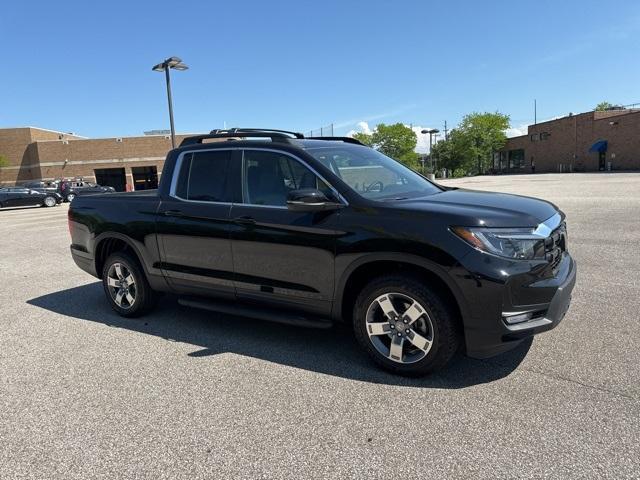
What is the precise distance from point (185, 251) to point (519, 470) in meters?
3.42

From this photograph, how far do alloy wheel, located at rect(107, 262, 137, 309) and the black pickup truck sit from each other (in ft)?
0.08

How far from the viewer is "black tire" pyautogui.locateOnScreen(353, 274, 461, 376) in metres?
3.45

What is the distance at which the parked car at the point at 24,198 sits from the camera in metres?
28.3

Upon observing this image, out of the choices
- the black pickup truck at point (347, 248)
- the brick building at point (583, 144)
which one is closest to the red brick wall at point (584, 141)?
the brick building at point (583, 144)

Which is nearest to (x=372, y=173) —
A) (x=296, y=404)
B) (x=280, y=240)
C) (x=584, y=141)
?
(x=280, y=240)

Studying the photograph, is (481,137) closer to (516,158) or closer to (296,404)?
(516,158)

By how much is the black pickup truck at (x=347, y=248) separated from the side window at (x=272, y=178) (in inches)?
0.4

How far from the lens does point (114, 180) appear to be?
52.8 meters

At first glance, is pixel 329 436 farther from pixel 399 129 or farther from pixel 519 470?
pixel 399 129

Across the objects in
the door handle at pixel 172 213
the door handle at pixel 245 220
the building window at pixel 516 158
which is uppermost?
the building window at pixel 516 158

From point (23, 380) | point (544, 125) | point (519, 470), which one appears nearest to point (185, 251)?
point (23, 380)

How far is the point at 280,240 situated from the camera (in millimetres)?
4043

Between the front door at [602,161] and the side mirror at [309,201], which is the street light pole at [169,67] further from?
the front door at [602,161]

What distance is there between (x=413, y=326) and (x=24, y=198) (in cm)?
3152
